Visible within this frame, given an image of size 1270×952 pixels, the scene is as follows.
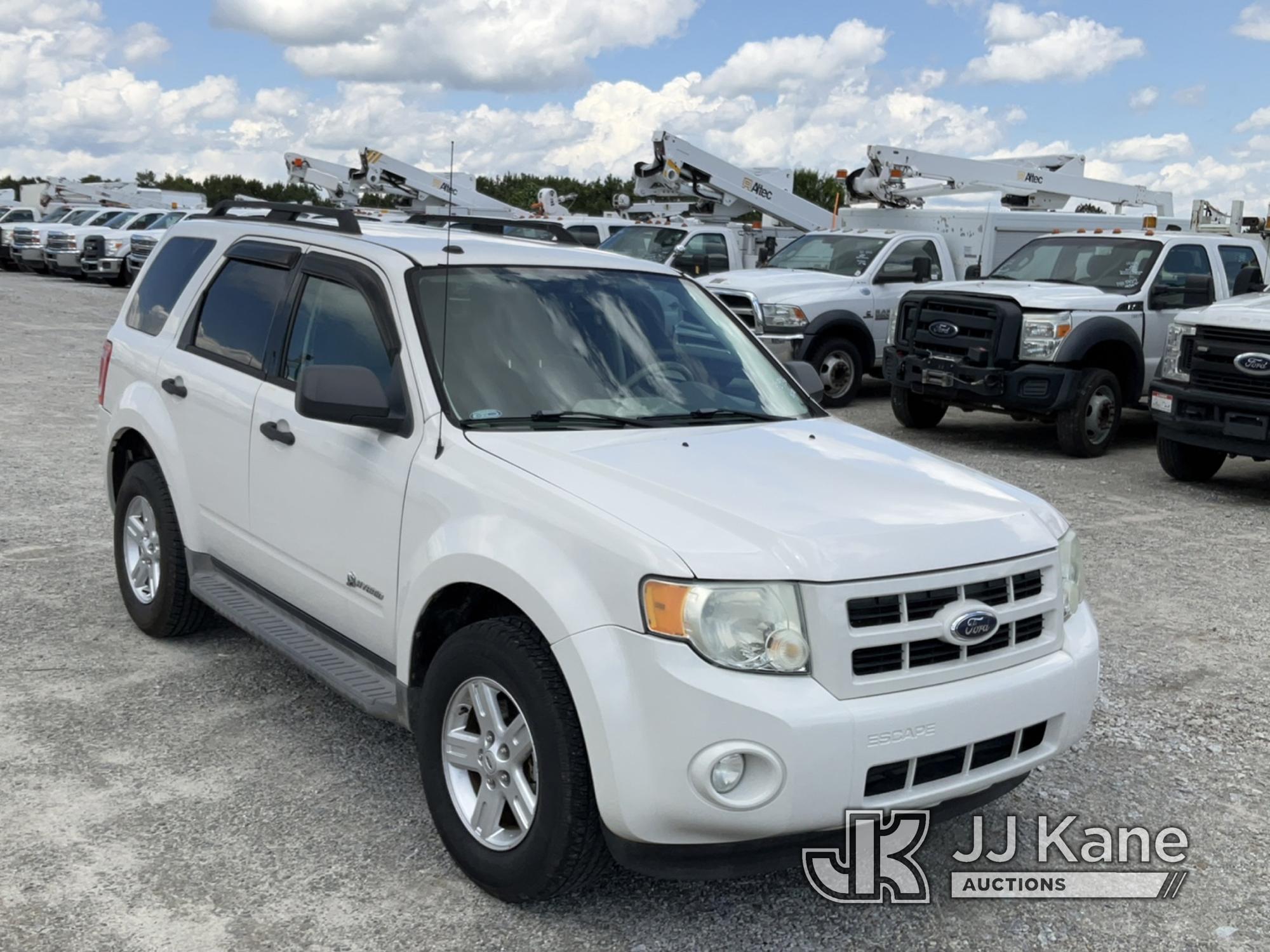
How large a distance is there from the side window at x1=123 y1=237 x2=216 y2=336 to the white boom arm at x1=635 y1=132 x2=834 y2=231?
15.1 m

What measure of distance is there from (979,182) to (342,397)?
1669 cm

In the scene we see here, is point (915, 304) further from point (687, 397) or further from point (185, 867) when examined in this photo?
point (185, 867)

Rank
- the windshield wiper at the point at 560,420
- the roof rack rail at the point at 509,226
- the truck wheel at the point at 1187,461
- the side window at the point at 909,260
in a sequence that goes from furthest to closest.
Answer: the side window at the point at 909,260
the truck wheel at the point at 1187,461
the roof rack rail at the point at 509,226
the windshield wiper at the point at 560,420

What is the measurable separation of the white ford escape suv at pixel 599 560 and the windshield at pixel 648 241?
12102 millimetres

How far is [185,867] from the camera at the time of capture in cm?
368

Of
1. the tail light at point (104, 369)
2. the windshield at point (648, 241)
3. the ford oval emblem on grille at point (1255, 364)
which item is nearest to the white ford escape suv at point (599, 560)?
the tail light at point (104, 369)

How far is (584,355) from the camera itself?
432cm

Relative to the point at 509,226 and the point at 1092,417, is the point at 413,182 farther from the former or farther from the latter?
→ the point at 509,226

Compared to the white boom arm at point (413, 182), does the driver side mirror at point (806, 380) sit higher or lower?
lower

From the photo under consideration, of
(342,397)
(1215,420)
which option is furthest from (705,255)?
(342,397)

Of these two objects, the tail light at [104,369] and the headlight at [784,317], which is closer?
the tail light at [104,369]

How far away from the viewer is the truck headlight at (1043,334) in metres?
11.2

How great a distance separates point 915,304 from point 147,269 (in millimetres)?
7737

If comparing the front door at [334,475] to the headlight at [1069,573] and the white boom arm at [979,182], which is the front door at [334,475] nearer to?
the headlight at [1069,573]
